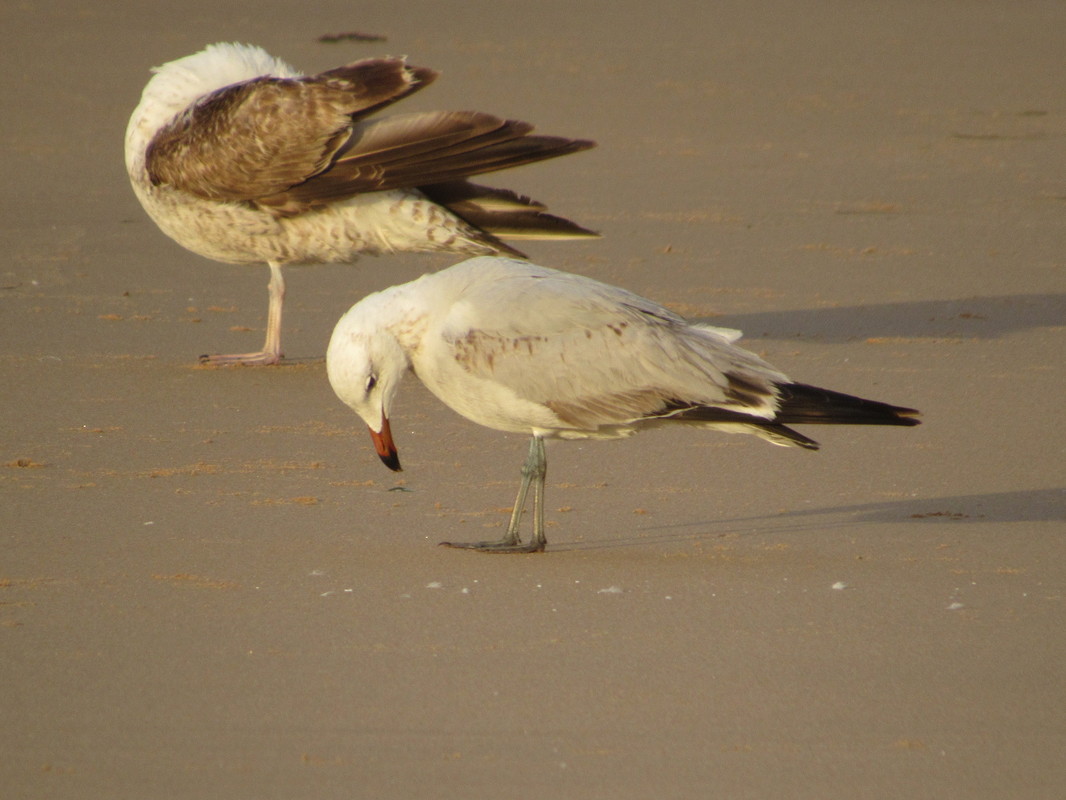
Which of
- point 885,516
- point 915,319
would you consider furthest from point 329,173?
point 885,516

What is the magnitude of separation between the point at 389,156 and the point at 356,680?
434 cm

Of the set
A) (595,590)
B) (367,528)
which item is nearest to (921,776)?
(595,590)

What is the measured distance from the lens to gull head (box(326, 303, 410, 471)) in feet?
17.4

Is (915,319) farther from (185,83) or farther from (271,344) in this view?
(185,83)

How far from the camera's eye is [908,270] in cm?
976

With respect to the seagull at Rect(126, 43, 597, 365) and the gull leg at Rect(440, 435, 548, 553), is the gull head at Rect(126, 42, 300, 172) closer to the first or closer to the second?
the seagull at Rect(126, 43, 597, 365)

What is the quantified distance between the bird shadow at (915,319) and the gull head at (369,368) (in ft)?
10.9

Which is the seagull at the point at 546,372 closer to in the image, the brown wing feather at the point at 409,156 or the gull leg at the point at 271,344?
the gull leg at the point at 271,344

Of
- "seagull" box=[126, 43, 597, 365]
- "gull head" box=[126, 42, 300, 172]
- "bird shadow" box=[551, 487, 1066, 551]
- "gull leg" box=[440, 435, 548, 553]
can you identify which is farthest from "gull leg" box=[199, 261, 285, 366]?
"bird shadow" box=[551, 487, 1066, 551]

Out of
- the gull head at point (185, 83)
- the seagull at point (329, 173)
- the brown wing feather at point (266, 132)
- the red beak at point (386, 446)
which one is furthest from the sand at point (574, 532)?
the gull head at point (185, 83)

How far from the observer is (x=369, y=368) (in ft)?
17.4

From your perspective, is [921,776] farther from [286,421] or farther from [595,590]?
[286,421]

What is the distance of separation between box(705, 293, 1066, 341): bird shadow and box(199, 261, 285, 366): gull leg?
2321mm

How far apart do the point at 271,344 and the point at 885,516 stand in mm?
3450
